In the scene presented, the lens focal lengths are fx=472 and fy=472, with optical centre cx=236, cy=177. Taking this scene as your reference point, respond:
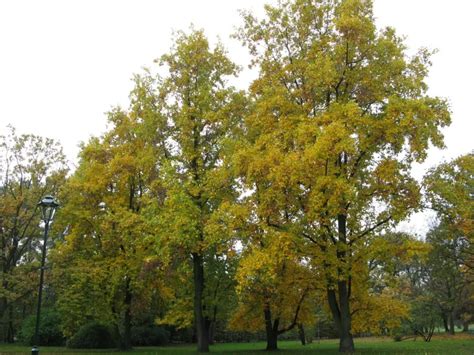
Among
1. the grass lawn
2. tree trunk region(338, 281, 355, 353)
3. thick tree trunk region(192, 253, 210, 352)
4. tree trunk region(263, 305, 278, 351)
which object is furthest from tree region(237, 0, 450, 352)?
tree trunk region(263, 305, 278, 351)

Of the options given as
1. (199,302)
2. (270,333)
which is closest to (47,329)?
(270,333)

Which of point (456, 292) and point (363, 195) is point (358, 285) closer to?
point (363, 195)

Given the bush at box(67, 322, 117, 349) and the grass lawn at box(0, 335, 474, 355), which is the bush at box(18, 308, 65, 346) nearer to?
the grass lawn at box(0, 335, 474, 355)

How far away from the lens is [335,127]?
15.3 meters

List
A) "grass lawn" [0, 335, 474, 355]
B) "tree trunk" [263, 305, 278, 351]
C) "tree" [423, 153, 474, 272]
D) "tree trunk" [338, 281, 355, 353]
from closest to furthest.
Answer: "tree" [423, 153, 474, 272] < "tree trunk" [338, 281, 355, 353] < "grass lawn" [0, 335, 474, 355] < "tree trunk" [263, 305, 278, 351]

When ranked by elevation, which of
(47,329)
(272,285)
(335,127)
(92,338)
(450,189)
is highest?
(335,127)

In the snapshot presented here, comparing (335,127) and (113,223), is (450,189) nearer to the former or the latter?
(335,127)

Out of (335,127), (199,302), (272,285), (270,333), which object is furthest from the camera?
(270,333)

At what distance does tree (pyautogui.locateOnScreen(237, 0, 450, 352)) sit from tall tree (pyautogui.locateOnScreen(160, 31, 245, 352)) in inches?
78.6

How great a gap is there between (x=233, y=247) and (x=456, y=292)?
98.9 feet

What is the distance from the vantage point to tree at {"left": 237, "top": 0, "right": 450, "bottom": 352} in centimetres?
1609

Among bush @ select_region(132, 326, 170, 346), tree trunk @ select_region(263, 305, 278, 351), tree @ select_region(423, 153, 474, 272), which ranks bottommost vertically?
bush @ select_region(132, 326, 170, 346)

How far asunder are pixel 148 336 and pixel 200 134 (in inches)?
888

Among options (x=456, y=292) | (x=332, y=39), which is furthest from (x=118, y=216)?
(x=456, y=292)
